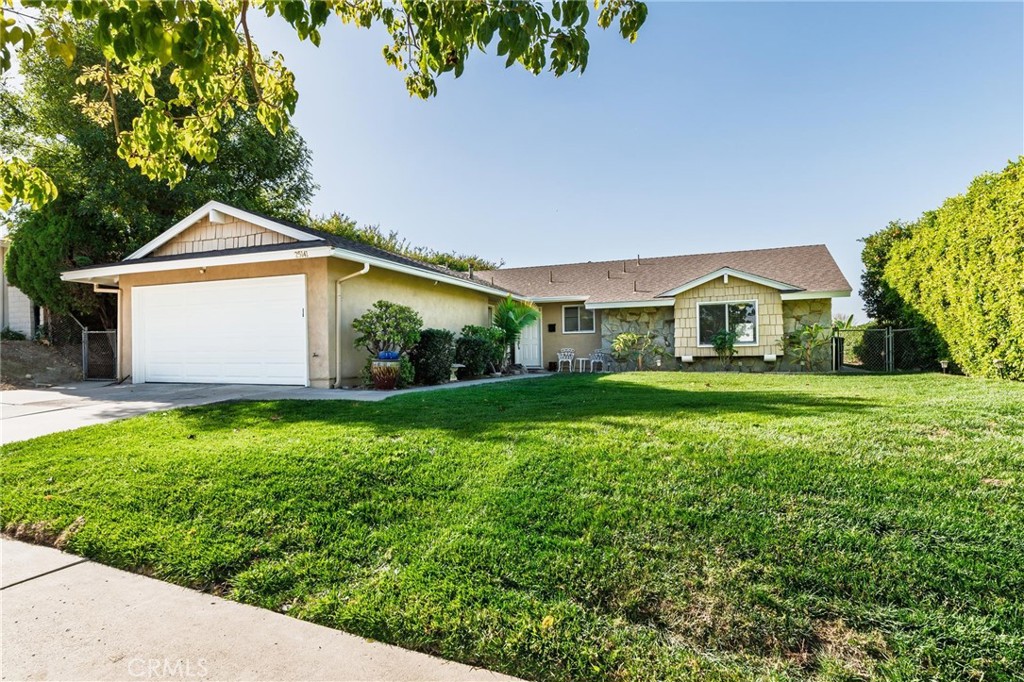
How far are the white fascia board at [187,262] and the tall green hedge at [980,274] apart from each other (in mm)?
11721

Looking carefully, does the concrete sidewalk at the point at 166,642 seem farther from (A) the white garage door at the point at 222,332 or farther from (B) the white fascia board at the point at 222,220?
(B) the white fascia board at the point at 222,220

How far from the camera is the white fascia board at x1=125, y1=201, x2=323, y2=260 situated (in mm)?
10164

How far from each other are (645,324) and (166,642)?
1608 centimetres

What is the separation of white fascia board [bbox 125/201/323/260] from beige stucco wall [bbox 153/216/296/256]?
105 millimetres

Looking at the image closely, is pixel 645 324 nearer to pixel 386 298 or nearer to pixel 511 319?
pixel 511 319

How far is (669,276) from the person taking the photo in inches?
732

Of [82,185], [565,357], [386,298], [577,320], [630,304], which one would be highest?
[82,185]

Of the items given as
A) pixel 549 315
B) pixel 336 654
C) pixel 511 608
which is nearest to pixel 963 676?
pixel 511 608

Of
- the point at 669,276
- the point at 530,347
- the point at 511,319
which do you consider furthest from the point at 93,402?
the point at 669,276

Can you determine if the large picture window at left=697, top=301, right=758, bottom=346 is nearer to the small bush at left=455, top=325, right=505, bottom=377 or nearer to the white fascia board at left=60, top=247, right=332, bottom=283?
the small bush at left=455, top=325, right=505, bottom=377

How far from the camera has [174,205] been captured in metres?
16.8

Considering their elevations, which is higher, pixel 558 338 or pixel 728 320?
pixel 728 320

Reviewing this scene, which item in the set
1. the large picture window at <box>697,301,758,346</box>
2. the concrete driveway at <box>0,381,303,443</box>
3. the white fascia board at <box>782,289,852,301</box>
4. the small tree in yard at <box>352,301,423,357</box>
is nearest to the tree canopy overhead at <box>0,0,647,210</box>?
the concrete driveway at <box>0,381,303,443</box>

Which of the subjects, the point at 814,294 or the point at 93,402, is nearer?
the point at 93,402
